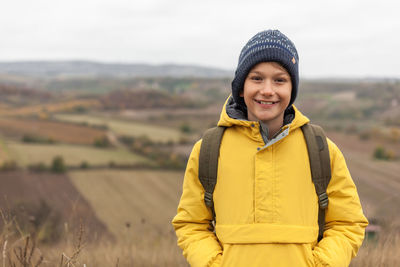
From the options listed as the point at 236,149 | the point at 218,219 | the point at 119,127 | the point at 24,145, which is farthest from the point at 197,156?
the point at 119,127

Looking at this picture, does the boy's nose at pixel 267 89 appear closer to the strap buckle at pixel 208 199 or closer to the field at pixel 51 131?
the strap buckle at pixel 208 199

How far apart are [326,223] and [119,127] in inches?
1918

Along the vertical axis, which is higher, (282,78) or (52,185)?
(282,78)

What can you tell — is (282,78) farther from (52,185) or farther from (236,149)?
(52,185)

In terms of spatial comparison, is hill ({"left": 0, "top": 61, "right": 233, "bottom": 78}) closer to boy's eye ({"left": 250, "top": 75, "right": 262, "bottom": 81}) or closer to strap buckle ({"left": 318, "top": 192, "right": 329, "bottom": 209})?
boy's eye ({"left": 250, "top": 75, "right": 262, "bottom": 81})

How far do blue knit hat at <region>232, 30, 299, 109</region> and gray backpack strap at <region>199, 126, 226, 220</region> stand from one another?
1.14 feet

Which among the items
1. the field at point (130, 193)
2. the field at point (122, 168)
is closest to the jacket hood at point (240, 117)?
the field at point (122, 168)

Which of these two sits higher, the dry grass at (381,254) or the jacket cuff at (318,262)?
the jacket cuff at (318,262)

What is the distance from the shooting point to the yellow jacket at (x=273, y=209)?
181cm

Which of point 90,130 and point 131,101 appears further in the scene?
point 131,101

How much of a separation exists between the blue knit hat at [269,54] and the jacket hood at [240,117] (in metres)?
0.08

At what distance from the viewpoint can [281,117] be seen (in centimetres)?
209

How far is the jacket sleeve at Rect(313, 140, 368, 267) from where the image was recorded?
187 cm

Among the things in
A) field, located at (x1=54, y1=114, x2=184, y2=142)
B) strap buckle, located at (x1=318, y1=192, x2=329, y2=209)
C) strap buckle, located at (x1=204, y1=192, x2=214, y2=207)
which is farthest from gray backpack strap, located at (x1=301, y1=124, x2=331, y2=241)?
field, located at (x1=54, y1=114, x2=184, y2=142)
